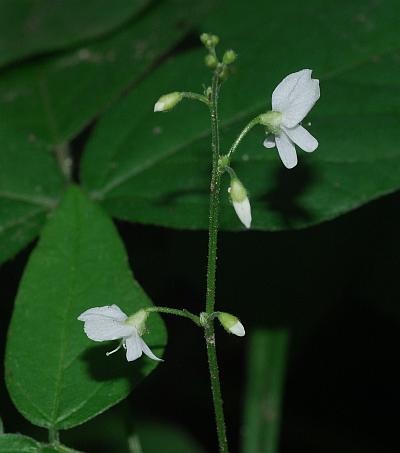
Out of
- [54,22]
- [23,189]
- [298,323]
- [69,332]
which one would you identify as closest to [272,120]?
[69,332]

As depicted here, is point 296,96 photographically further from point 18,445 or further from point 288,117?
point 18,445

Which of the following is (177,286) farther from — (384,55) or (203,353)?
(384,55)

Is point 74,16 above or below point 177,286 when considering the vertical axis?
above

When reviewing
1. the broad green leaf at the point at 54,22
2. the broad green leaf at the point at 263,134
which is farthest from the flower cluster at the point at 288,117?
the broad green leaf at the point at 54,22

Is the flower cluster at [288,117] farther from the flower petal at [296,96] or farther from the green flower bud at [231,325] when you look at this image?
the green flower bud at [231,325]

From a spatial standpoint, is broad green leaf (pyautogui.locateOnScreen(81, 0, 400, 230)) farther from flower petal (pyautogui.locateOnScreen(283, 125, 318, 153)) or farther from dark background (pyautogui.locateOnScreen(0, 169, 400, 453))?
dark background (pyautogui.locateOnScreen(0, 169, 400, 453))

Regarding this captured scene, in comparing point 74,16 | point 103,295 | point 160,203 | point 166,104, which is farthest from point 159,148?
point 74,16
